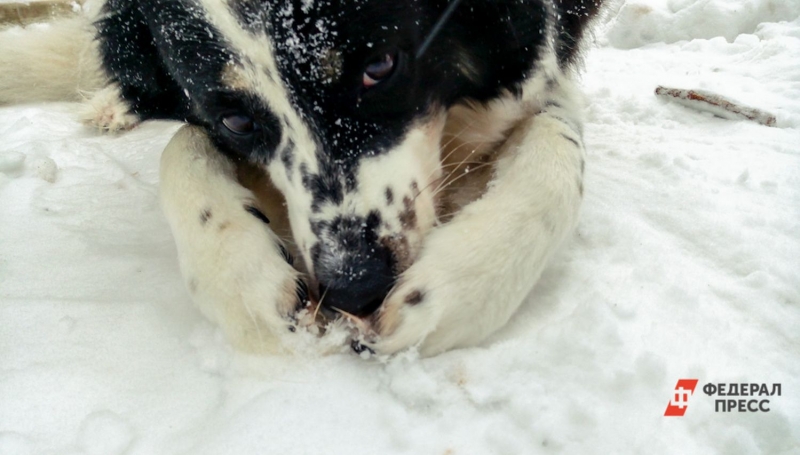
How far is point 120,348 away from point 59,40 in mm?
2914

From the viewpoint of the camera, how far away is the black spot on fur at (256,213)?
1.56 m

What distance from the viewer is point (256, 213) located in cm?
158

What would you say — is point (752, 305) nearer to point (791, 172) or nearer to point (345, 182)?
point (791, 172)

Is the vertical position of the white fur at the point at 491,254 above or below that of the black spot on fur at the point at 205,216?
above

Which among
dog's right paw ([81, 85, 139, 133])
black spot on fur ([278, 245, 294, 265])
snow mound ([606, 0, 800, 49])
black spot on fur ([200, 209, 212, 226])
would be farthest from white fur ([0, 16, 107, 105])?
snow mound ([606, 0, 800, 49])

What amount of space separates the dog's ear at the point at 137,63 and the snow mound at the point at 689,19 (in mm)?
3310

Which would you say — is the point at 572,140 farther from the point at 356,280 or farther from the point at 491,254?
the point at 356,280

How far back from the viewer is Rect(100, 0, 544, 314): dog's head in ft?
4.41

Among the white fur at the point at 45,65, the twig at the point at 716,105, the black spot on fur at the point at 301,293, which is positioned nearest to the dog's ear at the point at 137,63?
the black spot on fur at the point at 301,293

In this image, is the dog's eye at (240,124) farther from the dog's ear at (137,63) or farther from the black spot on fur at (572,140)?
the black spot on fur at (572,140)

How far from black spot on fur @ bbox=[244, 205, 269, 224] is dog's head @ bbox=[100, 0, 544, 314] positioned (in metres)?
0.09

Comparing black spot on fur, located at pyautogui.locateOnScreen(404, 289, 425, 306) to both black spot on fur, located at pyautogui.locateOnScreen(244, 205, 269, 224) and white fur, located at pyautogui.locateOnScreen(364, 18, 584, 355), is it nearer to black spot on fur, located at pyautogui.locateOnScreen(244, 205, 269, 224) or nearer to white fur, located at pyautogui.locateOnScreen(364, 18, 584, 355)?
white fur, located at pyautogui.locateOnScreen(364, 18, 584, 355)

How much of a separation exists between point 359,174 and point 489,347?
54 cm

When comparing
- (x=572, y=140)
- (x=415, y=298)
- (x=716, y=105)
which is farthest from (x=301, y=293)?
(x=716, y=105)
